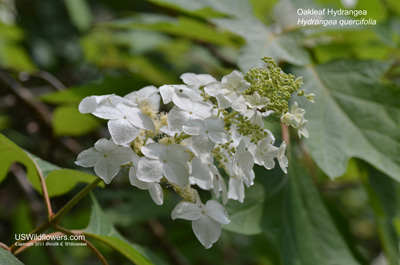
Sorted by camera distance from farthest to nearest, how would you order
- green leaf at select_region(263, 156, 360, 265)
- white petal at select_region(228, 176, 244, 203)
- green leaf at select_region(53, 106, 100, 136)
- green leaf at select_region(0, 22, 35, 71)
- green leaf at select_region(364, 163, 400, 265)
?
green leaf at select_region(0, 22, 35, 71), green leaf at select_region(53, 106, 100, 136), green leaf at select_region(364, 163, 400, 265), green leaf at select_region(263, 156, 360, 265), white petal at select_region(228, 176, 244, 203)

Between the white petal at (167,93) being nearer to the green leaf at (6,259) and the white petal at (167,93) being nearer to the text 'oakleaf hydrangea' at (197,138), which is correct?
the text 'oakleaf hydrangea' at (197,138)

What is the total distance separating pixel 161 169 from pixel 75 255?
1916 mm

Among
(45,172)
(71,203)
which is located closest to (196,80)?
(71,203)

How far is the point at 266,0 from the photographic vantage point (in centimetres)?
207

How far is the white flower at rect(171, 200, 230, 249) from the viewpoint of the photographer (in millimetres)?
879

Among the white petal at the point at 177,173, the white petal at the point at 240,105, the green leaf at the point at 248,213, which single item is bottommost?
the green leaf at the point at 248,213

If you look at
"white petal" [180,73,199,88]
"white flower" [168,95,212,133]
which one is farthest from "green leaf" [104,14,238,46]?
"white flower" [168,95,212,133]

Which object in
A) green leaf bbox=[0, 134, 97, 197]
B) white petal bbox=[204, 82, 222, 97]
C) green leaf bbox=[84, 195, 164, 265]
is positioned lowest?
green leaf bbox=[84, 195, 164, 265]

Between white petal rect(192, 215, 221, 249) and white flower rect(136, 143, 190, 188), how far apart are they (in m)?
0.10

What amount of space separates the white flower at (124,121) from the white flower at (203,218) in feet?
0.56

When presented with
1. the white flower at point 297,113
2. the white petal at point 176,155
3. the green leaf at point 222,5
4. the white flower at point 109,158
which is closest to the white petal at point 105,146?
the white flower at point 109,158

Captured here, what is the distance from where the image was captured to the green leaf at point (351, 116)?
1.29 metres

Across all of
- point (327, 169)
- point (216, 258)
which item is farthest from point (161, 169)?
point (216, 258)

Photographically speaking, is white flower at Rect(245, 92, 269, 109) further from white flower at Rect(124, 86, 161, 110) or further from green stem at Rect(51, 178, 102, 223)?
green stem at Rect(51, 178, 102, 223)
